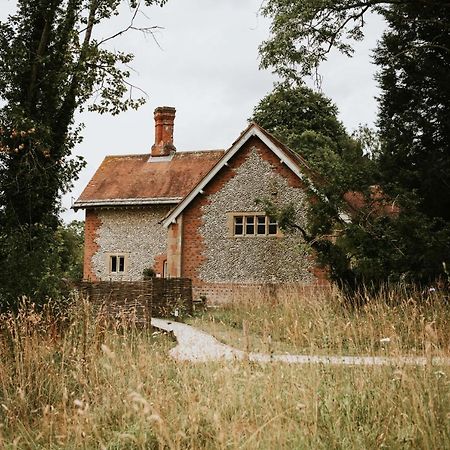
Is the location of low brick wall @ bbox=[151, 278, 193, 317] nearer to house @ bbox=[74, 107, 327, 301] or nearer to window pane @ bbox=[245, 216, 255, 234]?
house @ bbox=[74, 107, 327, 301]

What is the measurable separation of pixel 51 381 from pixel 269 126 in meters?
33.8

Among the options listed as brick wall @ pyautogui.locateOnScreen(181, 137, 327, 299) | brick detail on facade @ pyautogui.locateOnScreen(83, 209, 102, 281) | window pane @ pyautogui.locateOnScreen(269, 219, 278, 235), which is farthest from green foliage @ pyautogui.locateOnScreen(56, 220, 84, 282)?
window pane @ pyautogui.locateOnScreen(269, 219, 278, 235)

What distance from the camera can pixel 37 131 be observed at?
11.7m

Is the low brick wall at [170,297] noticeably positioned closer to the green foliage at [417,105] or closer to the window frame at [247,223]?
the window frame at [247,223]

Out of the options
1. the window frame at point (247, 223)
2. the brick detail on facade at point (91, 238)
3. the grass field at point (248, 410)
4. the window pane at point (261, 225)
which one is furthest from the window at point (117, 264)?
the grass field at point (248, 410)

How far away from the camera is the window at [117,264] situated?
101ft

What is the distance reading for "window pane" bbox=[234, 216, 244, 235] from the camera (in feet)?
81.7

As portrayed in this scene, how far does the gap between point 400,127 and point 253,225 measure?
876cm

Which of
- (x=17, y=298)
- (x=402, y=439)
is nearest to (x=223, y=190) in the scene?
(x=17, y=298)

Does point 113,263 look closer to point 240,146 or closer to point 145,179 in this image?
point 145,179

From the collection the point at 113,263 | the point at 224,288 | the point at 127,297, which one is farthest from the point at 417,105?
the point at 113,263

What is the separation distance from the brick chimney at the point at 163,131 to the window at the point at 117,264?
6.33m

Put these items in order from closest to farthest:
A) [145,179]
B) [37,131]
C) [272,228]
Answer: [37,131]
[272,228]
[145,179]

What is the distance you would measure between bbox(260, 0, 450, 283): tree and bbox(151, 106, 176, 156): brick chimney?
17094 millimetres
